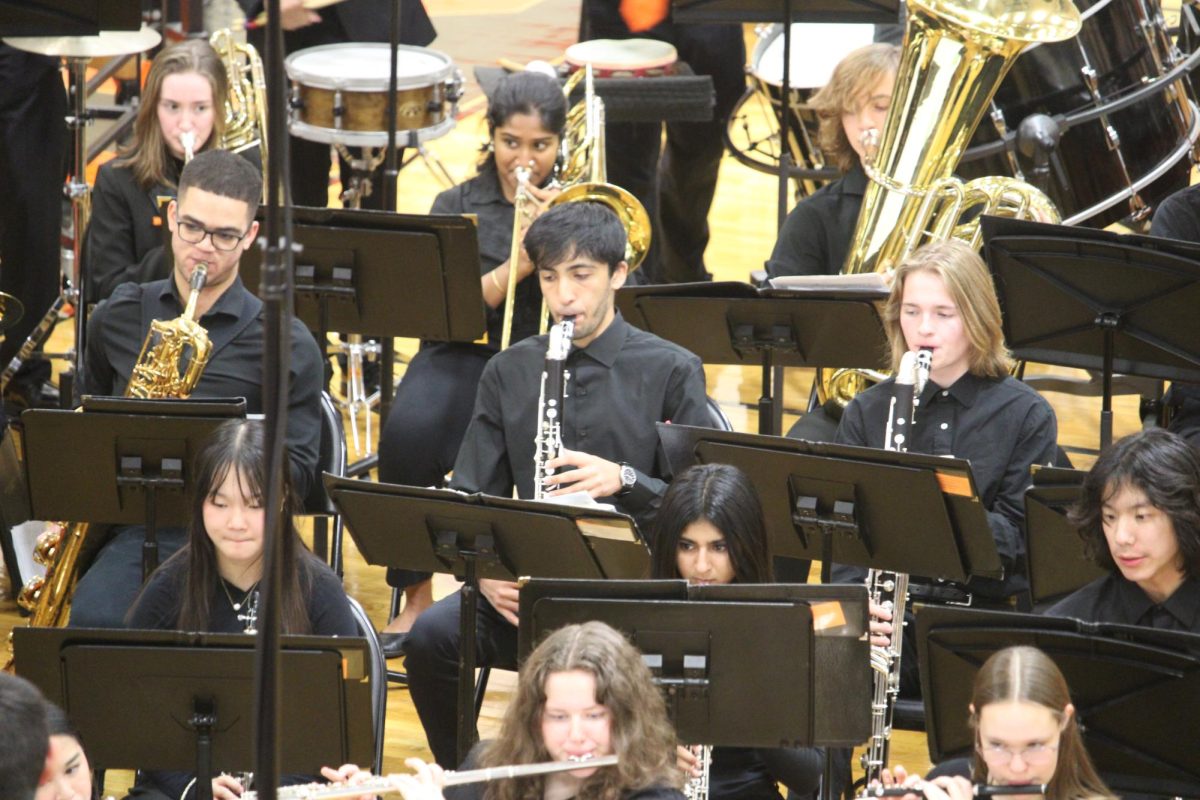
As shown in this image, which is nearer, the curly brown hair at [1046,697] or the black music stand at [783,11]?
the curly brown hair at [1046,697]

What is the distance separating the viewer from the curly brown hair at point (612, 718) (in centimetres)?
253

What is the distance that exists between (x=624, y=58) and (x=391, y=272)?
187 cm

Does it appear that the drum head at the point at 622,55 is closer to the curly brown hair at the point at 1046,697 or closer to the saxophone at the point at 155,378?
the saxophone at the point at 155,378

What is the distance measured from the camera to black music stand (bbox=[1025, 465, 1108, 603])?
3021 millimetres

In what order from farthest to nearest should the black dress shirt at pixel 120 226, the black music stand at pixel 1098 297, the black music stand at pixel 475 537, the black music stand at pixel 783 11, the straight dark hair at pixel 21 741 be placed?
the black music stand at pixel 783 11, the black dress shirt at pixel 120 226, the black music stand at pixel 1098 297, the black music stand at pixel 475 537, the straight dark hair at pixel 21 741

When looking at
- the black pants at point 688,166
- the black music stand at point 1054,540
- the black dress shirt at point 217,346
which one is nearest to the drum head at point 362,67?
the black pants at point 688,166

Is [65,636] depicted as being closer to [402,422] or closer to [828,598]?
[828,598]

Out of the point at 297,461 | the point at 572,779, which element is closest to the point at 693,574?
the point at 572,779

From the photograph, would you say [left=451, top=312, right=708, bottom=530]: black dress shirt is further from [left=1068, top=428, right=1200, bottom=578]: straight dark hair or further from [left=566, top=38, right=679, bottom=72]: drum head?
[left=566, top=38, right=679, bottom=72]: drum head

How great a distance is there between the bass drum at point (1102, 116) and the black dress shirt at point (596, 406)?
173 cm

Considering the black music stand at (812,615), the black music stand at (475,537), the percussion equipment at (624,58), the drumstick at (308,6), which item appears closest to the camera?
the black music stand at (812,615)

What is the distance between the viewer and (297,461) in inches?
138

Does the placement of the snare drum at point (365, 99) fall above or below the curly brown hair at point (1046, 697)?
above

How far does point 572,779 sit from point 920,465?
2.61 ft
